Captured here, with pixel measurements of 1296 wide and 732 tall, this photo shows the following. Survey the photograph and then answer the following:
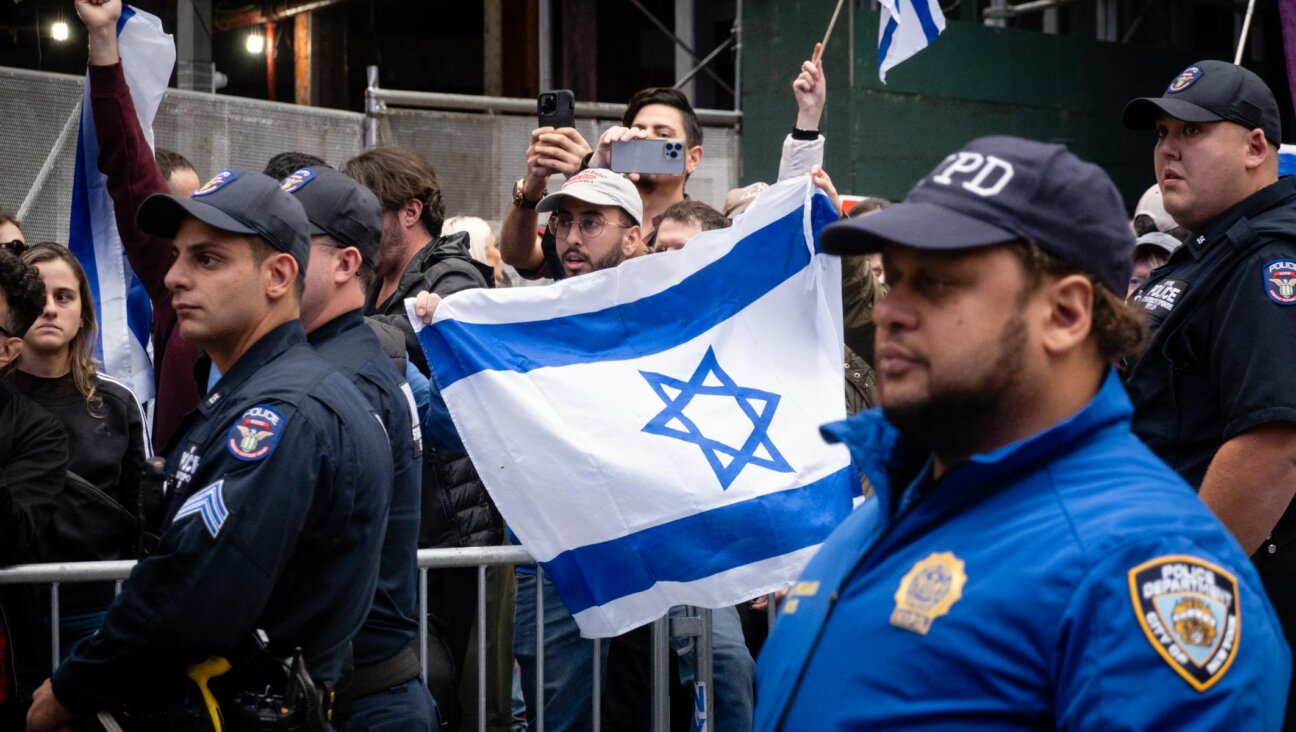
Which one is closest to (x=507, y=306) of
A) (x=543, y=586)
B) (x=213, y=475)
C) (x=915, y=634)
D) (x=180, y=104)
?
(x=543, y=586)

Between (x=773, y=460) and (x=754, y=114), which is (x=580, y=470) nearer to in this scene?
(x=773, y=460)

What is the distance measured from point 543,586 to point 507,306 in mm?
973

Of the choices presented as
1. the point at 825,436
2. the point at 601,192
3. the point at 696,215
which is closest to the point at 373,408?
the point at 825,436

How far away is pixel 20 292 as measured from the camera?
479 centimetres

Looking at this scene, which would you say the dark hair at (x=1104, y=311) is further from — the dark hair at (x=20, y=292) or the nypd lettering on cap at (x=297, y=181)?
the dark hair at (x=20, y=292)

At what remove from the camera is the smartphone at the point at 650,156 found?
6031 mm

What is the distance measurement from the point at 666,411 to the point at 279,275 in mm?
1676

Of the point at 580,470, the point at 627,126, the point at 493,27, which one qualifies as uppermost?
the point at 493,27

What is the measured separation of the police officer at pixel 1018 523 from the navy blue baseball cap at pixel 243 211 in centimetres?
181

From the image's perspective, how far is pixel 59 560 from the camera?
471 cm

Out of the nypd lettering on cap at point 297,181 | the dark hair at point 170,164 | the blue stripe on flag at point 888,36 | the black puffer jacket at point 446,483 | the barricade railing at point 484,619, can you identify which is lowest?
the barricade railing at point 484,619

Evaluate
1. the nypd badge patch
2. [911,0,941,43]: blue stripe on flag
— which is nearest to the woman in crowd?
the nypd badge patch

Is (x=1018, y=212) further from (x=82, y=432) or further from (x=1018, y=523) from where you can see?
(x=82, y=432)

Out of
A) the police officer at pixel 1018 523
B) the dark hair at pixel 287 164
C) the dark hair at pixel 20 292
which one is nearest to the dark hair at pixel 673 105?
the dark hair at pixel 287 164
